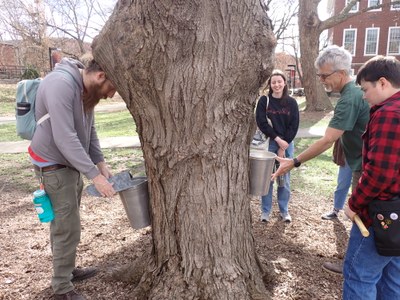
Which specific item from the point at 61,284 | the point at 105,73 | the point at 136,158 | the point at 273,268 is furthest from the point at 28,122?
the point at 136,158

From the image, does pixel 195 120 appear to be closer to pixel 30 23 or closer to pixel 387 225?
pixel 387 225

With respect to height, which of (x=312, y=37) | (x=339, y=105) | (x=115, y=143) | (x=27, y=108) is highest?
(x=312, y=37)

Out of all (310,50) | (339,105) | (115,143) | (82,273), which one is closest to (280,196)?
(339,105)

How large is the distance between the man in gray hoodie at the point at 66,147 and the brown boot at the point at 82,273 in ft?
0.95

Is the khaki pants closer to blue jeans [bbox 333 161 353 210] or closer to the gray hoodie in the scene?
the gray hoodie

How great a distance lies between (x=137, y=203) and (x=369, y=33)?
120 feet

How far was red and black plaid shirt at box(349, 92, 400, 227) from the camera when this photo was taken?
1851 mm

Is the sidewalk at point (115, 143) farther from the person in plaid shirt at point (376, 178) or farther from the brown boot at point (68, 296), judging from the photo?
the person in plaid shirt at point (376, 178)

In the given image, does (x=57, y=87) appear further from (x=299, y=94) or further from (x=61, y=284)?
(x=299, y=94)

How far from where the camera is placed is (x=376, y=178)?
1919mm

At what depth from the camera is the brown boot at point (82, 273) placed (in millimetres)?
2946

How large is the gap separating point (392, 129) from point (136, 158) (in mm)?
5963

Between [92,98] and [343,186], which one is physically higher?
[92,98]

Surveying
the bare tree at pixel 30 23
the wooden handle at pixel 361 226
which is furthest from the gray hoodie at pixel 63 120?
the bare tree at pixel 30 23
